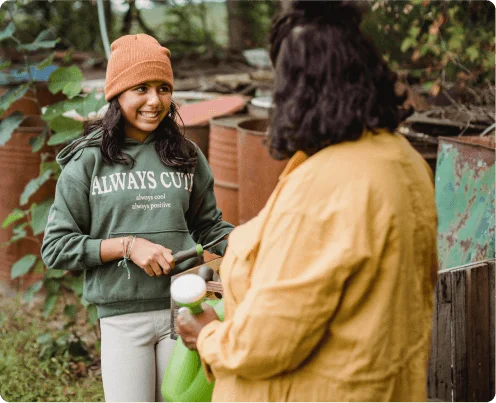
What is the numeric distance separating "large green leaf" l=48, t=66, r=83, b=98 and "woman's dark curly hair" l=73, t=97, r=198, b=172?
4.69 ft

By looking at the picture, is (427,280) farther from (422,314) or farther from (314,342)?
(314,342)

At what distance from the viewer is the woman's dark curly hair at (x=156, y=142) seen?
238 cm

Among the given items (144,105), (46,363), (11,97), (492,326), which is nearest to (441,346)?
(492,326)

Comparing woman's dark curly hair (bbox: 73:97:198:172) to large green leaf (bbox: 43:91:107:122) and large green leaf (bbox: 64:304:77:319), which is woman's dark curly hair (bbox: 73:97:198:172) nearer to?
large green leaf (bbox: 43:91:107:122)

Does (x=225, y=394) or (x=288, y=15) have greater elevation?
(x=288, y=15)

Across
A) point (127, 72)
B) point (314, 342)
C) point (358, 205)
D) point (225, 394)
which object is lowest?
point (225, 394)

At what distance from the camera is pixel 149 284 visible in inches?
93.1

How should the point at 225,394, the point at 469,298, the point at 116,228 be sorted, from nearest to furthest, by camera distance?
the point at 225,394 → the point at 116,228 → the point at 469,298

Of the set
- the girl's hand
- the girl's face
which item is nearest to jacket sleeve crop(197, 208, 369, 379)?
the girl's hand

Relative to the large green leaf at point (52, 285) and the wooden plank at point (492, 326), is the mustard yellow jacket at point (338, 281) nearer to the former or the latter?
the wooden plank at point (492, 326)

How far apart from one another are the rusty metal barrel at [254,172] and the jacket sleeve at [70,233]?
223 cm

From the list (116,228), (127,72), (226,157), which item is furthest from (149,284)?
(226,157)

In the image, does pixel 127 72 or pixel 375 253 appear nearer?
pixel 375 253

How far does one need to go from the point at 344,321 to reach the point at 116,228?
42.6 inches
